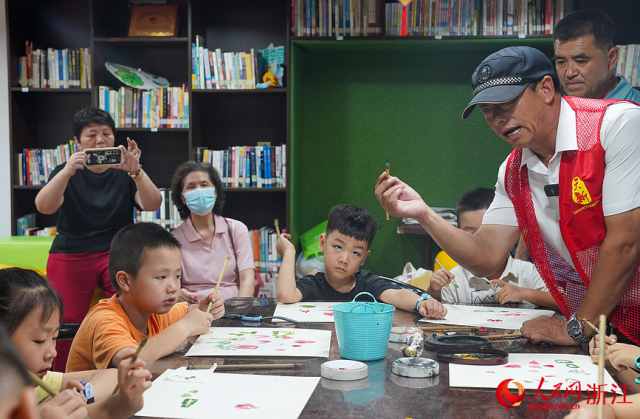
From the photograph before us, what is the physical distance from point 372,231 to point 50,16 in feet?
10.9

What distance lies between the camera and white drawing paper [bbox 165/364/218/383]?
1.15m

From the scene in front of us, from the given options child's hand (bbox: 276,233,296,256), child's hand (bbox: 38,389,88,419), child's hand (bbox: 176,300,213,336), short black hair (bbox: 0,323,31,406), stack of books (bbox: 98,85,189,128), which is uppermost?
stack of books (bbox: 98,85,189,128)

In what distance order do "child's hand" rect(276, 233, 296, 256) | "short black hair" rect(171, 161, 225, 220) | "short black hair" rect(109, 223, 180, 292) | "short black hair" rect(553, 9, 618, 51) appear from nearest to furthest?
"short black hair" rect(109, 223, 180, 292) → "child's hand" rect(276, 233, 296, 256) → "short black hair" rect(553, 9, 618, 51) → "short black hair" rect(171, 161, 225, 220)

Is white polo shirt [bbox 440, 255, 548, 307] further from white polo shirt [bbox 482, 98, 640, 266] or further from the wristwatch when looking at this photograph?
the wristwatch

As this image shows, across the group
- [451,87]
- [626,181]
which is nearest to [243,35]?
[451,87]

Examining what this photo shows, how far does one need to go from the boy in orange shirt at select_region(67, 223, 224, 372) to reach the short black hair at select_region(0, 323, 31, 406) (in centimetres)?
99

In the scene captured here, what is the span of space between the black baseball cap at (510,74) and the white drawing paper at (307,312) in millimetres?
767

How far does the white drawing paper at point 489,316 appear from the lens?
165 centimetres

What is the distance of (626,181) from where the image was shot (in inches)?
56.2

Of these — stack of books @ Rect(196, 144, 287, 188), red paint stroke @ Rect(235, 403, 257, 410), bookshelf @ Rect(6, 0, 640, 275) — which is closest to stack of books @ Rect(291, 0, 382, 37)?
bookshelf @ Rect(6, 0, 640, 275)

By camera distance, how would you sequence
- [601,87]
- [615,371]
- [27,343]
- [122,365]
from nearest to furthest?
1. [122,365]
2. [27,343]
3. [615,371]
4. [601,87]

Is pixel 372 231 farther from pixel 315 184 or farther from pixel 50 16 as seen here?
pixel 50 16

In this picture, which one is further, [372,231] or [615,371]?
[372,231]

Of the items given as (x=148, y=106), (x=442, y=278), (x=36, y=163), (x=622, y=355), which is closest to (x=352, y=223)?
(x=442, y=278)
